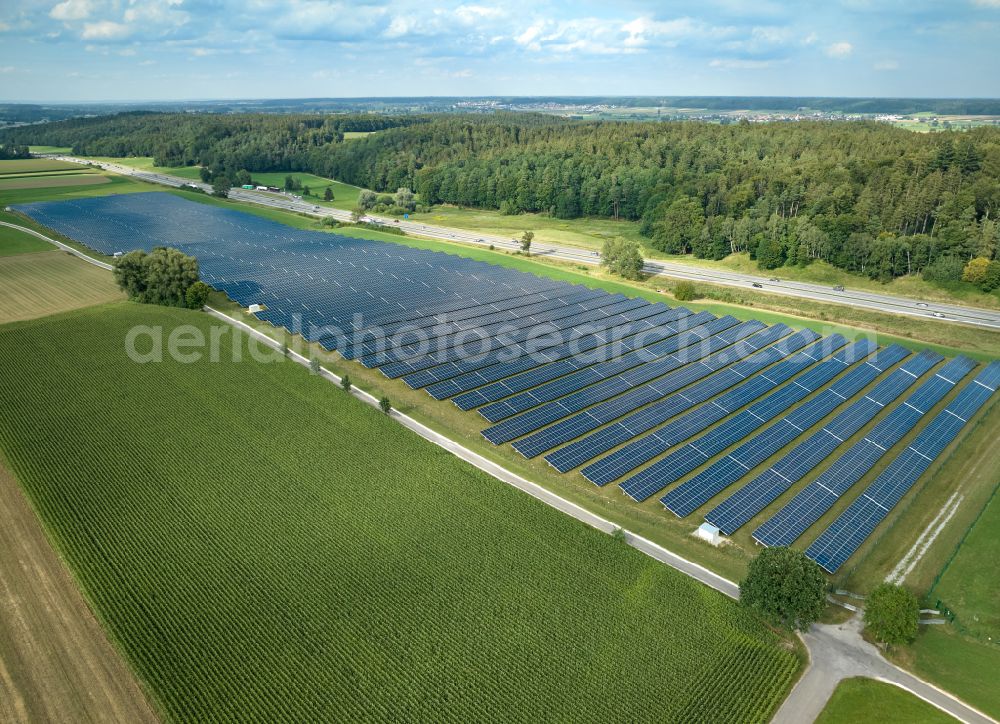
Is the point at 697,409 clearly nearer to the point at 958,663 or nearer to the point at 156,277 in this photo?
the point at 958,663

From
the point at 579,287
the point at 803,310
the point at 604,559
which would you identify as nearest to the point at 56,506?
the point at 604,559

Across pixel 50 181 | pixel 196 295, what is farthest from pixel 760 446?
pixel 50 181

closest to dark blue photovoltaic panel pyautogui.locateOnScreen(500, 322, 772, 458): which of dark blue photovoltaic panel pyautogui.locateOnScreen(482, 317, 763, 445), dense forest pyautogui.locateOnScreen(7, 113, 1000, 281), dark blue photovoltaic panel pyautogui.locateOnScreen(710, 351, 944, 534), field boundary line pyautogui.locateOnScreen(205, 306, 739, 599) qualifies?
dark blue photovoltaic panel pyautogui.locateOnScreen(482, 317, 763, 445)

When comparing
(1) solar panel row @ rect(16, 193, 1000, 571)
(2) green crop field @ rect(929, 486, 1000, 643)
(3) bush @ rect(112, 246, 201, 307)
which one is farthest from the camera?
(3) bush @ rect(112, 246, 201, 307)

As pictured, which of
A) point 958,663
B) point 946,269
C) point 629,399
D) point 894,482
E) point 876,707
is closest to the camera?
point 876,707

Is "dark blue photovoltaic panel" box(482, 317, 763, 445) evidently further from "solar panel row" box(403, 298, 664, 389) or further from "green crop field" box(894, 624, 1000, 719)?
"green crop field" box(894, 624, 1000, 719)

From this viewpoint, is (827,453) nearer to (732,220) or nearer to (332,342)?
(332,342)

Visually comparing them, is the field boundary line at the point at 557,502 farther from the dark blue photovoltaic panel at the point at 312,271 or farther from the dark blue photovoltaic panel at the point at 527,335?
the dark blue photovoltaic panel at the point at 312,271
